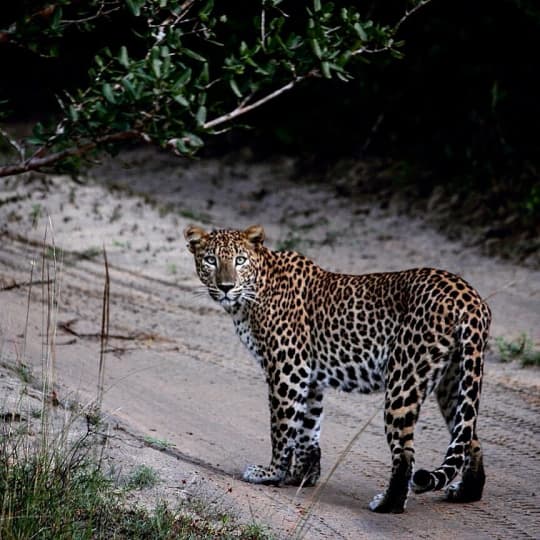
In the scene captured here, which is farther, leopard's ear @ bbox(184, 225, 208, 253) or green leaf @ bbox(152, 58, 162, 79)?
leopard's ear @ bbox(184, 225, 208, 253)

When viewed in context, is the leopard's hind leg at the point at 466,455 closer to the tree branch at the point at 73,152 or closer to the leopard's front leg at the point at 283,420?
the leopard's front leg at the point at 283,420

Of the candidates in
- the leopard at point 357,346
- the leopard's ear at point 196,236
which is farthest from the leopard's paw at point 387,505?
the leopard's ear at point 196,236

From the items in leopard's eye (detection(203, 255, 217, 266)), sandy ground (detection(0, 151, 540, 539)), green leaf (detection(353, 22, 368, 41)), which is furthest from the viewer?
leopard's eye (detection(203, 255, 217, 266))

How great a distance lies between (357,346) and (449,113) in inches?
356

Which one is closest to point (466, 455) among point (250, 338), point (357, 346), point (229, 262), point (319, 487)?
point (357, 346)

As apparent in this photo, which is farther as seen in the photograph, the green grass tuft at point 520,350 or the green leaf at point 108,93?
the green grass tuft at point 520,350

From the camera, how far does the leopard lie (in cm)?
649

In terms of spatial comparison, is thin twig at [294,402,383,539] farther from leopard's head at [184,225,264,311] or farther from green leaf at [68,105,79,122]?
green leaf at [68,105,79,122]

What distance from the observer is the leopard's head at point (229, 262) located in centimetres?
736

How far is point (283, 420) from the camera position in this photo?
7176mm

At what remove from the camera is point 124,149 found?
2083cm

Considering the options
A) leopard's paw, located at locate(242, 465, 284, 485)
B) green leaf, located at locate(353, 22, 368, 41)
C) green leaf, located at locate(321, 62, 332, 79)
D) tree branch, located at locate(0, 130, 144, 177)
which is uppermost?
green leaf, located at locate(353, 22, 368, 41)

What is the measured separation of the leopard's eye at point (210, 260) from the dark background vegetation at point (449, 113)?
258 inches

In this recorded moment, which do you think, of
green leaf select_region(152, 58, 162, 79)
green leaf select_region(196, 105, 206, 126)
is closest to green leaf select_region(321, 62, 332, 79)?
green leaf select_region(196, 105, 206, 126)
